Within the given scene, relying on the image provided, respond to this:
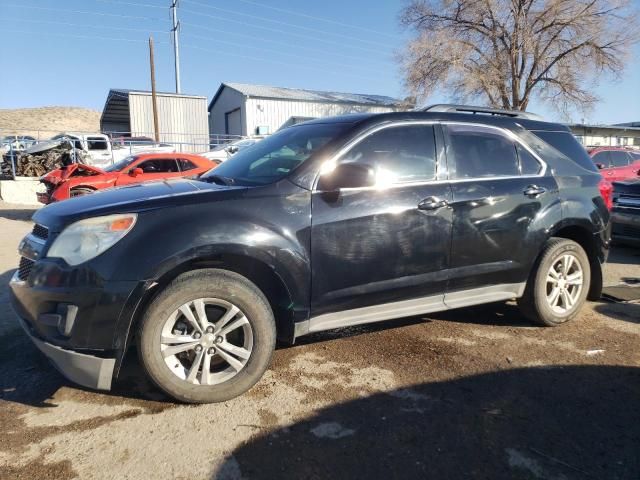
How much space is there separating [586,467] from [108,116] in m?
44.6

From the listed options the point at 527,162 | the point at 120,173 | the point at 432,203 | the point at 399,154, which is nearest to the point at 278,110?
the point at 120,173

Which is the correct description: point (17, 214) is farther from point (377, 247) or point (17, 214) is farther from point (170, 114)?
point (170, 114)

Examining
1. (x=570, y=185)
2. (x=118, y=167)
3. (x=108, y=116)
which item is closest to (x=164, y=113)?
(x=108, y=116)

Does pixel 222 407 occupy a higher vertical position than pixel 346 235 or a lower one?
lower

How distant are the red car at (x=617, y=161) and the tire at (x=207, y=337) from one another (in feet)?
44.2

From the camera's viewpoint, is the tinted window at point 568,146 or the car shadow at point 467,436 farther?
the tinted window at point 568,146

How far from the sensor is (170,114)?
3120 centimetres

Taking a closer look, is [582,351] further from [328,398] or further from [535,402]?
[328,398]

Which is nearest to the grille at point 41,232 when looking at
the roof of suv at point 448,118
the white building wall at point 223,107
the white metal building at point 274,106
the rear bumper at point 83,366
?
the rear bumper at point 83,366

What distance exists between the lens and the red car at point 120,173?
10.7m

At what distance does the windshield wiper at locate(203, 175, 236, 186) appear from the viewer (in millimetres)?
3412

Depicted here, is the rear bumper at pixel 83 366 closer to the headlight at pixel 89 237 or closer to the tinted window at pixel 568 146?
the headlight at pixel 89 237

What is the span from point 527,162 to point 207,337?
119 inches

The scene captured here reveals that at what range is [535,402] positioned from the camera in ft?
9.72
